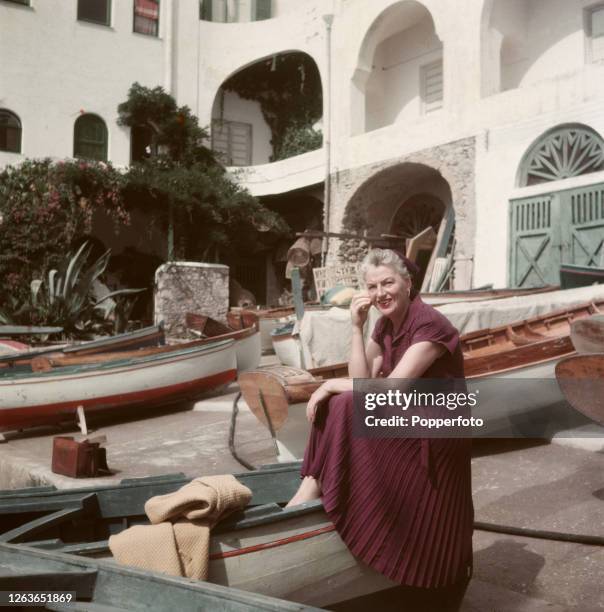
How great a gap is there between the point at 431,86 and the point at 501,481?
14.2 m

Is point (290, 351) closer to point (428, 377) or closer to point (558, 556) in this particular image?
point (558, 556)

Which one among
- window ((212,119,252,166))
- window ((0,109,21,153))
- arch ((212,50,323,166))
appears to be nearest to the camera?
window ((0,109,21,153))

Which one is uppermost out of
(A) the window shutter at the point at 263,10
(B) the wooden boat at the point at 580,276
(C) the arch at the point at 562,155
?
(A) the window shutter at the point at 263,10

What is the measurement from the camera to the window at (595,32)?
44.2 feet

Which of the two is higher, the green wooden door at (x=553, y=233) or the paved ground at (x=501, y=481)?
the green wooden door at (x=553, y=233)

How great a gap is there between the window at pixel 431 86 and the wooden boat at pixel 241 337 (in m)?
9.20

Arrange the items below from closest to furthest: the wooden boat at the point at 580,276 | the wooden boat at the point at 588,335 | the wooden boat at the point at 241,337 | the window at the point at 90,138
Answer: the wooden boat at the point at 588,335 → the wooden boat at the point at 241,337 → the wooden boat at the point at 580,276 → the window at the point at 90,138

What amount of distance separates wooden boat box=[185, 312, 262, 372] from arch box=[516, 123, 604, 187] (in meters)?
6.38

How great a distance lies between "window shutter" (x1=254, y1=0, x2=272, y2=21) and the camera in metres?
20.6

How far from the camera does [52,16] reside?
56.4ft

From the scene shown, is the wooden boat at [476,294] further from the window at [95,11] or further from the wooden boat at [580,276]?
the window at [95,11]

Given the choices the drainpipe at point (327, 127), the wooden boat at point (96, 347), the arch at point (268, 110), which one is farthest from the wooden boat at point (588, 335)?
the arch at point (268, 110)

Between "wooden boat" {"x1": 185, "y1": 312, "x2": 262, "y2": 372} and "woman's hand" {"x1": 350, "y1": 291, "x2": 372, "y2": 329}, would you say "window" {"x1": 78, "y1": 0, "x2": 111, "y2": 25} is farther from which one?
"woman's hand" {"x1": 350, "y1": 291, "x2": 372, "y2": 329}

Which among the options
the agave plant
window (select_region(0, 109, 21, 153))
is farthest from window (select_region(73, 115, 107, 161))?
the agave plant
